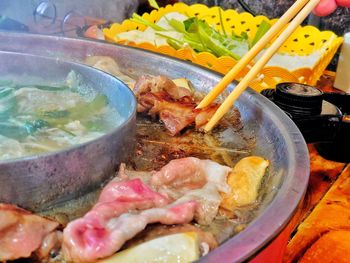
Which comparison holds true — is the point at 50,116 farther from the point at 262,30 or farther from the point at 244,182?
the point at 262,30

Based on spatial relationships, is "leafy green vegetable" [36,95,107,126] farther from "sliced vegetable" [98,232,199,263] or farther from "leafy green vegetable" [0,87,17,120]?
"sliced vegetable" [98,232,199,263]

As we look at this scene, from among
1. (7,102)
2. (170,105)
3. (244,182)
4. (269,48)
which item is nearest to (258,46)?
(269,48)

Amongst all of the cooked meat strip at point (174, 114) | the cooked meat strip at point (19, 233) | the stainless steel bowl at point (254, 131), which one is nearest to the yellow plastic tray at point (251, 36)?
the stainless steel bowl at point (254, 131)

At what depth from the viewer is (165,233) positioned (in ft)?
5.09

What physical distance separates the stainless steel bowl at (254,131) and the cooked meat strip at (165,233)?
0.59 feet

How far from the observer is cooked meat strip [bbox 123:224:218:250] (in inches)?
59.0

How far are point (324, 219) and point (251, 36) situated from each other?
10.0ft

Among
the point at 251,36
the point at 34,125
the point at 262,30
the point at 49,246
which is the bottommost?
the point at 251,36

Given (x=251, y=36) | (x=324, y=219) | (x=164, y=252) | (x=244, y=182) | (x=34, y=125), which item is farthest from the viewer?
(x=251, y=36)

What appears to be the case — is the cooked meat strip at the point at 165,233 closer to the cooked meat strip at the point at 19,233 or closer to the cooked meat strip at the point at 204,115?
the cooked meat strip at the point at 19,233

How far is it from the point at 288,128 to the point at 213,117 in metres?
0.43

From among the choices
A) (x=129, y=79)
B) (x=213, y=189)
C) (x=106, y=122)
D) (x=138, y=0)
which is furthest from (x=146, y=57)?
(x=138, y=0)

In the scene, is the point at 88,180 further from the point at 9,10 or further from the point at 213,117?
the point at 9,10

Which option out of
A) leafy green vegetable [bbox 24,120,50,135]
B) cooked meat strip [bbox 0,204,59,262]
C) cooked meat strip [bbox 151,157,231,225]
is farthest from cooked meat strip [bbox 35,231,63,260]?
leafy green vegetable [bbox 24,120,50,135]
